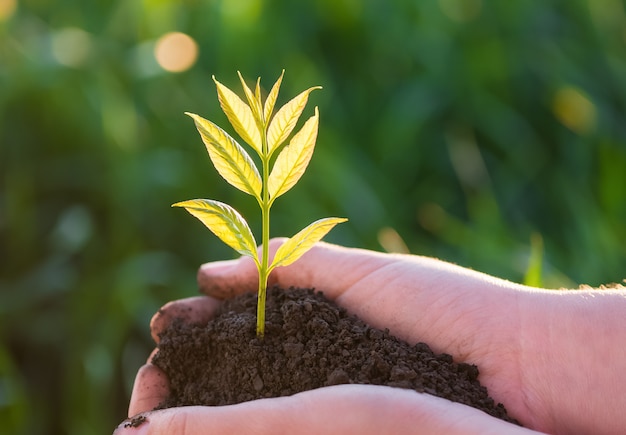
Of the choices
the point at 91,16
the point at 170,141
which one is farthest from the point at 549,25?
the point at 91,16

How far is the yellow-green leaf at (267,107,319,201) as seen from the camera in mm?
1169

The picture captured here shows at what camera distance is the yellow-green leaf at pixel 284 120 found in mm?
1148

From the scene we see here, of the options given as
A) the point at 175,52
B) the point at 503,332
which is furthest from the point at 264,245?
the point at 175,52

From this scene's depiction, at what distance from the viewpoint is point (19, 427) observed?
2041mm

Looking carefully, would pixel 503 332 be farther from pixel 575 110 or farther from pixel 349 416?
pixel 575 110

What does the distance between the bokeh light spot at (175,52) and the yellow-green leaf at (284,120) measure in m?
1.65

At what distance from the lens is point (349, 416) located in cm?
103

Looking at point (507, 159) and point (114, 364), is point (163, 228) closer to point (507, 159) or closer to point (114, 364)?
point (114, 364)

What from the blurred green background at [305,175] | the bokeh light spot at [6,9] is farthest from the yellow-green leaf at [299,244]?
the bokeh light spot at [6,9]

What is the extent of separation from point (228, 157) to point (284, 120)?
11cm

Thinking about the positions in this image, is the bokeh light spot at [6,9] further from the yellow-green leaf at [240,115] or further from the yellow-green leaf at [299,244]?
the yellow-green leaf at [299,244]

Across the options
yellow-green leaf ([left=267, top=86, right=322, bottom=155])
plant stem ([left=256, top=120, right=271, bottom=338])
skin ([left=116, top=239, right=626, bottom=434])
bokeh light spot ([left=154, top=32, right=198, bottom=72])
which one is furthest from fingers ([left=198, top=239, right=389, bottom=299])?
bokeh light spot ([left=154, top=32, right=198, bottom=72])

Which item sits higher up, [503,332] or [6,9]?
[6,9]

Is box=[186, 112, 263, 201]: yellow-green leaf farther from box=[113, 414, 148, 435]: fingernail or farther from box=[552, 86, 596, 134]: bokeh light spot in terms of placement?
box=[552, 86, 596, 134]: bokeh light spot
